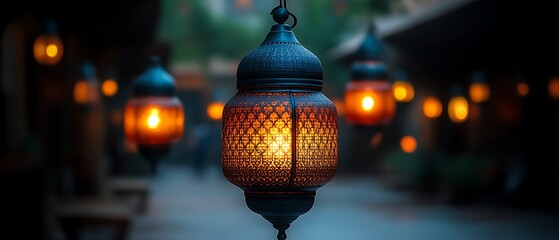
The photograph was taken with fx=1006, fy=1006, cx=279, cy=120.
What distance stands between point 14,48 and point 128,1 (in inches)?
76.3

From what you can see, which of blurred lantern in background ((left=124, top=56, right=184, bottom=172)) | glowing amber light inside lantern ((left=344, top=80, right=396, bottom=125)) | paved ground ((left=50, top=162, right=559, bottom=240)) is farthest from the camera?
paved ground ((left=50, top=162, right=559, bottom=240))

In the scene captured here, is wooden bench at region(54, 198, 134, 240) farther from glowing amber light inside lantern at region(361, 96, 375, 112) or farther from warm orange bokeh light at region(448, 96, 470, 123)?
warm orange bokeh light at region(448, 96, 470, 123)

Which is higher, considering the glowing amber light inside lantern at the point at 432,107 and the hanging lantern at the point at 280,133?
the glowing amber light inside lantern at the point at 432,107

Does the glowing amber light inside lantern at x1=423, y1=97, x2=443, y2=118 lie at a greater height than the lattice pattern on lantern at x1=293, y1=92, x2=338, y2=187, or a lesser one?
greater

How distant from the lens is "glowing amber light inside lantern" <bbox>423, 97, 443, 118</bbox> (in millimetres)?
24406

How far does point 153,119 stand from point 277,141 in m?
4.47

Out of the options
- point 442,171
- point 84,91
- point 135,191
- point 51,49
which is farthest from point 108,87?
point 51,49

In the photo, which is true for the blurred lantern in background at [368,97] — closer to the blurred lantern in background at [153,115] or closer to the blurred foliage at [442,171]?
the blurred lantern in background at [153,115]

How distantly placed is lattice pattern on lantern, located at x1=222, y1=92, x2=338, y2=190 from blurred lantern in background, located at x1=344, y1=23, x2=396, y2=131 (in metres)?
5.46

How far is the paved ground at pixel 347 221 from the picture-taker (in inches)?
568

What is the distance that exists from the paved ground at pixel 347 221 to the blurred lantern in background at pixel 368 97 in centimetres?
461

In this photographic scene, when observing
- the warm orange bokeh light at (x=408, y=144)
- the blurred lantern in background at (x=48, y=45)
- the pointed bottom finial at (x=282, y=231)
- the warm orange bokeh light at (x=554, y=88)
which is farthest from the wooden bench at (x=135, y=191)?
the pointed bottom finial at (x=282, y=231)

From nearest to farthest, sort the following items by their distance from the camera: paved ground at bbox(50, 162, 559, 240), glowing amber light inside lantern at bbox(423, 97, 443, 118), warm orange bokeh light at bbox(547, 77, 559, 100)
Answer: paved ground at bbox(50, 162, 559, 240), warm orange bokeh light at bbox(547, 77, 559, 100), glowing amber light inside lantern at bbox(423, 97, 443, 118)

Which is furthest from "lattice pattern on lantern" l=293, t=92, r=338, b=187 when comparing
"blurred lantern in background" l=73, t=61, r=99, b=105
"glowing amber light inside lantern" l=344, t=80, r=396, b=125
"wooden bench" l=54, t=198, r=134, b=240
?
"blurred lantern in background" l=73, t=61, r=99, b=105
